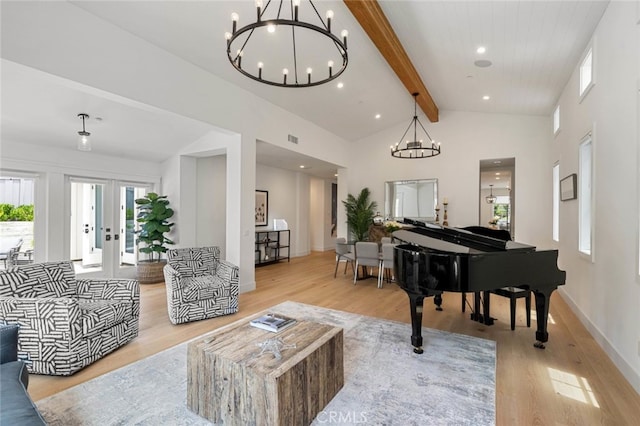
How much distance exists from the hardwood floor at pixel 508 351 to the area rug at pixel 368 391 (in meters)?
0.13

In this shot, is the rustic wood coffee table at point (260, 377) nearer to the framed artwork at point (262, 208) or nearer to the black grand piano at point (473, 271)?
the black grand piano at point (473, 271)

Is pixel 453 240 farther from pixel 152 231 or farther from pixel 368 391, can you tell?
pixel 152 231

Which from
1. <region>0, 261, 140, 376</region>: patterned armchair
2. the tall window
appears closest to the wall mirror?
the tall window

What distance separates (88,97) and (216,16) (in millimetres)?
1934

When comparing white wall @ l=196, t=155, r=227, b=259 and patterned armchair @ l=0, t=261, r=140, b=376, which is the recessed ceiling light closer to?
white wall @ l=196, t=155, r=227, b=259

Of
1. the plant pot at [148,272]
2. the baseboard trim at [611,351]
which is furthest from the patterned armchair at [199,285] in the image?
the baseboard trim at [611,351]

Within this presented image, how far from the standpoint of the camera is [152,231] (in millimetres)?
5773

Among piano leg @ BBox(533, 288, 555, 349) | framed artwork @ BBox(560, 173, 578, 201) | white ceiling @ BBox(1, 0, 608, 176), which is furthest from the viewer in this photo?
framed artwork @ BBox(560, 173, 578, 201)

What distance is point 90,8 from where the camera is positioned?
3111 mm

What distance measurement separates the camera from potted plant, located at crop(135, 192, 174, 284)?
579 centimetres

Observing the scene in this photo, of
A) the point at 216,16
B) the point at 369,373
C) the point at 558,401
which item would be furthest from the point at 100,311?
the point at 558,401

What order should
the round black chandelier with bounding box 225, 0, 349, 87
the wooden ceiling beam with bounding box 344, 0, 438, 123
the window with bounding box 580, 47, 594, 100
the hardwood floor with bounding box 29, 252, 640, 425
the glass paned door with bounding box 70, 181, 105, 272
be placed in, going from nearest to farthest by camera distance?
the hardwood floor with bounding box 29, 252, 640, 425, the wooden ceiling beam with bounding box 344, 0, 438, 123, the window with bounding box 580, 47, 594, 100, the round black chandelier with bounding box 225, 0, 349, 87, the glass paned door with bounding box 70, 181, 105, 272

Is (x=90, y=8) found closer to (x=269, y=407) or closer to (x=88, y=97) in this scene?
(x=88, y=97)

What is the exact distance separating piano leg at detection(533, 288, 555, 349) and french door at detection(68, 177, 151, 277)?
688cm
